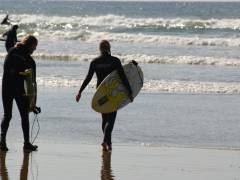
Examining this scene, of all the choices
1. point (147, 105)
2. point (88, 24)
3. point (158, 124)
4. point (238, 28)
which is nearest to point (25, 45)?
point (158, 124)

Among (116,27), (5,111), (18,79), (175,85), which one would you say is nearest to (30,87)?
(18,79)

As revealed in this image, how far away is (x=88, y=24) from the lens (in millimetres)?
57531

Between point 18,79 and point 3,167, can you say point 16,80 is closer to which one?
point 18,79

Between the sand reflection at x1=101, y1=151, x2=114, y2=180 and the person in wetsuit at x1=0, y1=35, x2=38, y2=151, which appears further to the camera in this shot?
the person in wetsuit at x1=0, y1=35, x2=38, y2=151

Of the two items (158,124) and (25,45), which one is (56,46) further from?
(25,45)

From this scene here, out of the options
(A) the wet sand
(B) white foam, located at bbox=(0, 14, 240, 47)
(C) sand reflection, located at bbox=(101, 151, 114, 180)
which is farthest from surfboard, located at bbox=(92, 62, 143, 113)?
(B) white foam, located at bbox=(0, 14, 240, 47)

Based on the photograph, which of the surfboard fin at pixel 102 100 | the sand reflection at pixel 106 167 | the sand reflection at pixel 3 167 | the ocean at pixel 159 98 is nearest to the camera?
the sand reflection at pixel 3 167

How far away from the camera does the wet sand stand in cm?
880

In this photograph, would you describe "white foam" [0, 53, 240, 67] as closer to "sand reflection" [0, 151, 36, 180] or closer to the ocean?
the ocean

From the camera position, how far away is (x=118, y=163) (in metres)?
9.63

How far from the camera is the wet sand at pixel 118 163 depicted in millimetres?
8805

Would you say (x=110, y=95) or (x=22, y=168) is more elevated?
(x=110, y=95)

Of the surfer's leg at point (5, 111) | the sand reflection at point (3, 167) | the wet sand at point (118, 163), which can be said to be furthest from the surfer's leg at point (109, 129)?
the sand reflection at point (3, 167)

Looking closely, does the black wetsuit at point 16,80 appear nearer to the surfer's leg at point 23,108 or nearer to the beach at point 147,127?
the surfer's leg at point 23,108
